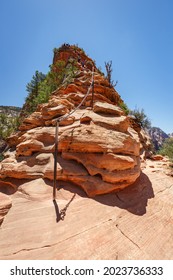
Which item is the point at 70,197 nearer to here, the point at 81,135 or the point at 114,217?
the point at 114,217

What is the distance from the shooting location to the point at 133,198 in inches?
242

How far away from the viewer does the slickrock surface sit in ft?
12.1

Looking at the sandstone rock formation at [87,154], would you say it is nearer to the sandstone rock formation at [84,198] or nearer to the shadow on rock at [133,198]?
the sandstone rock formation at [84,198]

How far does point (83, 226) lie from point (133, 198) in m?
2.68

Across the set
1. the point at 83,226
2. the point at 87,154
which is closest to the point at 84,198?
the point at 83,226

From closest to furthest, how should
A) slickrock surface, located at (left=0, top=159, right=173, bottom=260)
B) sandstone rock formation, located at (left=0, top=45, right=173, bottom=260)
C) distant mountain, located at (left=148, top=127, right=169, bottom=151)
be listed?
slickrock surface, located at (left=0, top=159, right=173, bottom=260) → sandstone rock formation, located at (left=0, top=45, right=173, bottom=260) → distant mountain, located at (left=148, top=127, right=169, bottom=151)

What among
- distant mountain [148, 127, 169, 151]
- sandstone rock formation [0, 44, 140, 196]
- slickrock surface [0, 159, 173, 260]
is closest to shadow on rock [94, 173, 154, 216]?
slickrock surface [0, 159, 173, 260]

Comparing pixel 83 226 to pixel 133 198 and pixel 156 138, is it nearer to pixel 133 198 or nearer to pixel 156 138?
pixel 133 198

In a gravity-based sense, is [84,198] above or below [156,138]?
below

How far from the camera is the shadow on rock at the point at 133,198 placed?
5.50m

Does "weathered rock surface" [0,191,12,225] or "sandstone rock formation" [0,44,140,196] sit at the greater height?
"sandstone rock formation" [0,44,140,196]

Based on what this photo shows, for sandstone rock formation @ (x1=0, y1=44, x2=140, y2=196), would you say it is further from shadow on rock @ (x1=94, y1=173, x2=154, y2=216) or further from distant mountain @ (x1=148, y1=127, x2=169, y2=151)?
distant mountain @ (x1=148, y1=127, x2=169, y2=151)

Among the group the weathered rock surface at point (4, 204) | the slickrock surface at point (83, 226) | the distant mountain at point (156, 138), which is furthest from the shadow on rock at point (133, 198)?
the distant mountain at point (156, 138)

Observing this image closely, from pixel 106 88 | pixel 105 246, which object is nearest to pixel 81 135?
pixel 105 246
